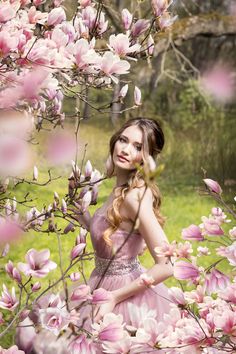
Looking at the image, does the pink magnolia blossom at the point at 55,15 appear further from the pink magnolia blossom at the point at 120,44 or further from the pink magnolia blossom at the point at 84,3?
the pink magnolia blossom at the point at 84,3

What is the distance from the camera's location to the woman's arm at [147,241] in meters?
3.53

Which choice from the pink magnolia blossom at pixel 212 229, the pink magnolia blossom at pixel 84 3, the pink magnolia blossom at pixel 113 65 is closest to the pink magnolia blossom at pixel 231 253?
the pink magnolia blossom at pixel 212 229

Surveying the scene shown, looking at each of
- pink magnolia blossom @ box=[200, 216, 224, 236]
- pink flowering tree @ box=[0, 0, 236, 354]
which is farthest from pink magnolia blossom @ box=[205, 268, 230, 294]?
pink magnolia blossom @ box=[200, 216, 224, 236]

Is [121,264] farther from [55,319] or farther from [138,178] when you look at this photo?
[55,319]

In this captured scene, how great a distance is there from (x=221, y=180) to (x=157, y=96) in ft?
21.5

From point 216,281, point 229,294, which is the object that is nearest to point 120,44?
point 216,281

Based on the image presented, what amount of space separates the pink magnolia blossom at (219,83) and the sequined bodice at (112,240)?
42.0 ft

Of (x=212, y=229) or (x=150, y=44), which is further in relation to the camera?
(x=150, y=44)

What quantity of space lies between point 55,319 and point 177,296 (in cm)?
49

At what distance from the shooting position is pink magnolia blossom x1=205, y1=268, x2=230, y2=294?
7.40ft

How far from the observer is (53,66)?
7.57 feet

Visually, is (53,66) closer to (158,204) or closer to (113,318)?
(113,318)

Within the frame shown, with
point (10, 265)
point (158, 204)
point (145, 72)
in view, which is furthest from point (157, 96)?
point (10, 265)

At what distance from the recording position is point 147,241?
3623 millimetres
